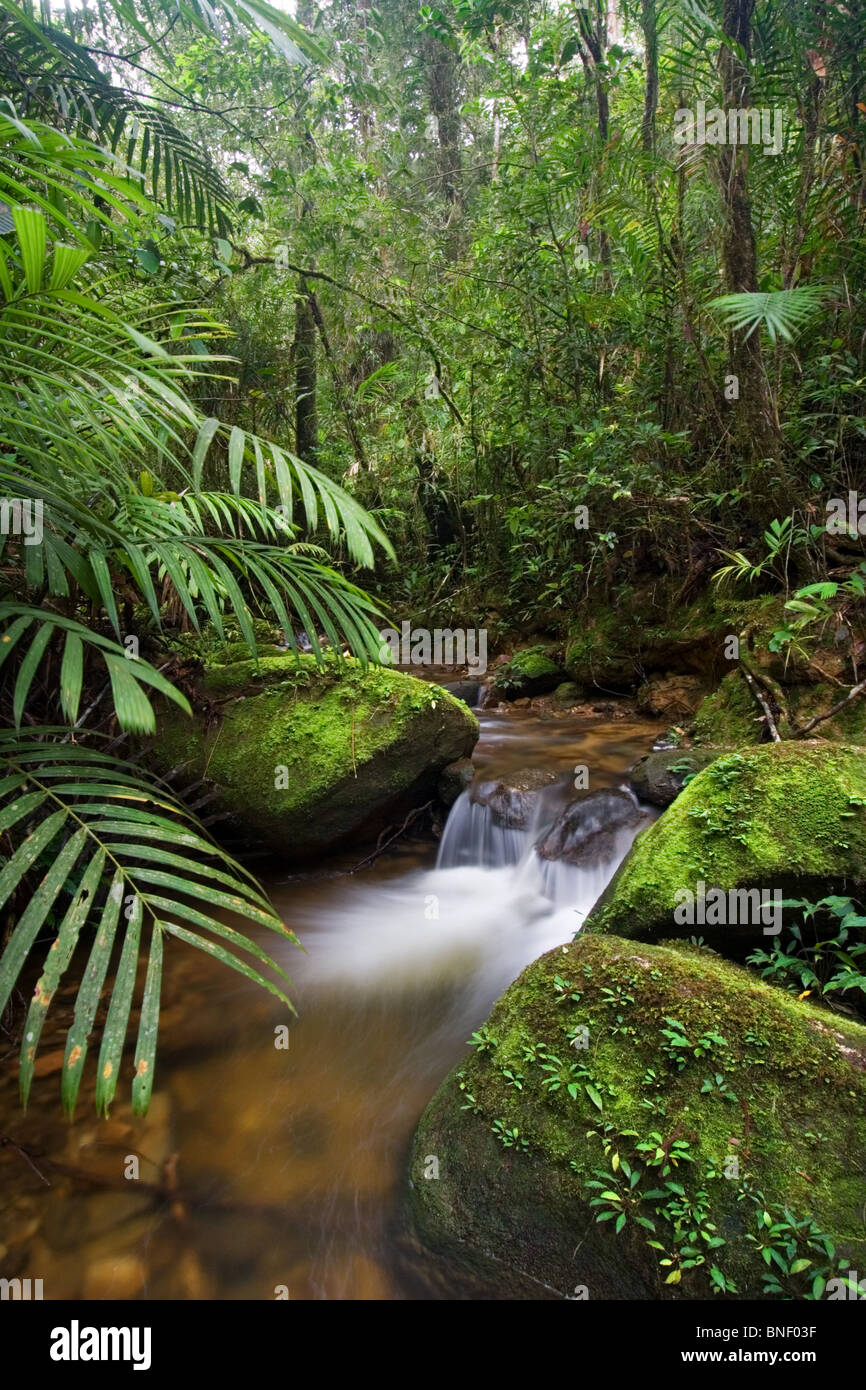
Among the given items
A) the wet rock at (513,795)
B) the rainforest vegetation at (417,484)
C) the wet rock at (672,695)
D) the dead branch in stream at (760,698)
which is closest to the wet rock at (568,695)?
the rainforest vegetation at (417,484)

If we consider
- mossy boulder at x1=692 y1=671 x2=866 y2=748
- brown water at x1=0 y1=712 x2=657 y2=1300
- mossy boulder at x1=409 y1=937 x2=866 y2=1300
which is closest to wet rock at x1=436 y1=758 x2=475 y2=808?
brown water at x1=0 y1=712 x2=657 y2=1300

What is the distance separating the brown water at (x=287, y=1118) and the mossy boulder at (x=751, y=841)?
100cm

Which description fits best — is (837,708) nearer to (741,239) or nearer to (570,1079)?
(570,1079)

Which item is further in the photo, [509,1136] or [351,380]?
[351,380]

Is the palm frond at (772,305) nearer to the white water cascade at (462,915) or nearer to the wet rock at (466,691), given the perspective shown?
the white water cascade at (462,915)

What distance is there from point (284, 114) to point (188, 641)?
21.1 feet

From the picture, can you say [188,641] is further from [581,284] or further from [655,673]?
[581,284]

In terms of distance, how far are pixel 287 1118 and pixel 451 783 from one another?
2.40 meters

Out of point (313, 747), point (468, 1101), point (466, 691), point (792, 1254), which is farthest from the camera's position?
point (466, 691)

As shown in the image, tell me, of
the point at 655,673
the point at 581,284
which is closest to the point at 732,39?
the point at 581,284

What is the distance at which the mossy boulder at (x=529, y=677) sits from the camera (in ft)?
23.1

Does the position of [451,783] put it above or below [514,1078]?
above

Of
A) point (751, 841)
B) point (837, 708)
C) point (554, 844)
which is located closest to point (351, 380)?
point (554, 844)

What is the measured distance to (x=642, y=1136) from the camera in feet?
6.34
